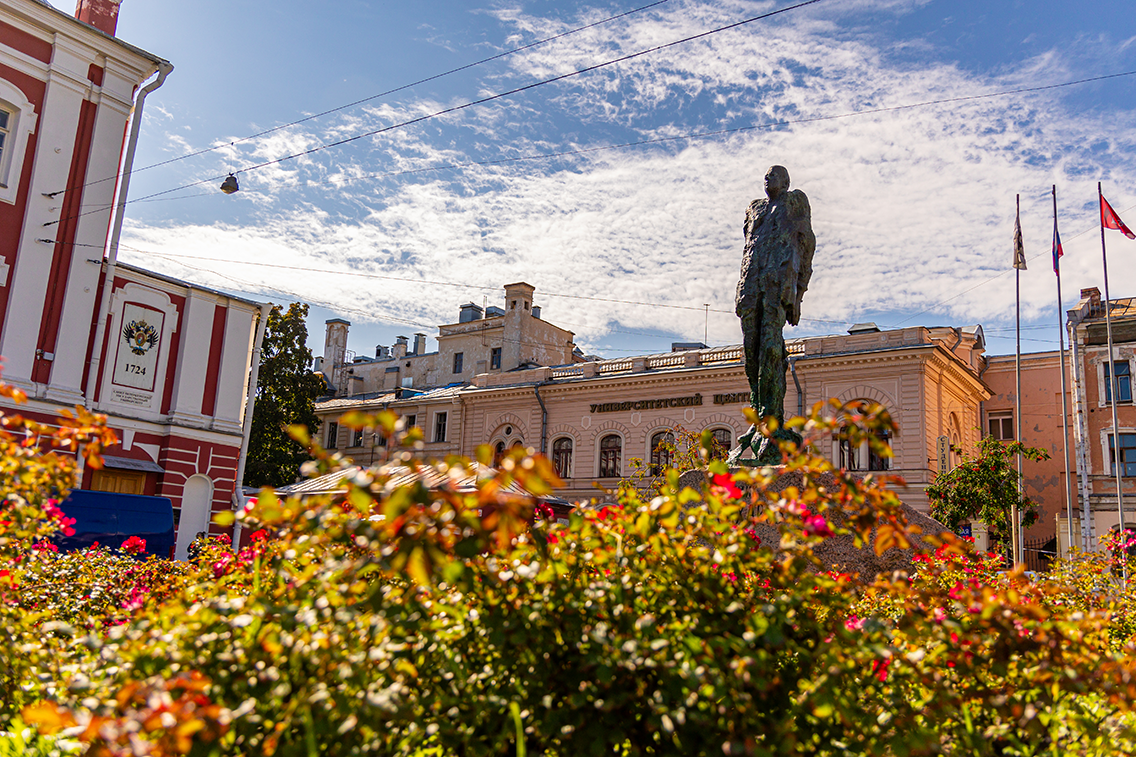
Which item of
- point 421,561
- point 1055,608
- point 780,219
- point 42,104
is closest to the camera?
point 421,561

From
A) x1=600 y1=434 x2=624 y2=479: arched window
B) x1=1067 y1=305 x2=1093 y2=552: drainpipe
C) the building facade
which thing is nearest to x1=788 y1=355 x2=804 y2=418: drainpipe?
the building facade

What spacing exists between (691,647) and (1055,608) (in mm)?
3180

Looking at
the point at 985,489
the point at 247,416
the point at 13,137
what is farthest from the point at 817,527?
the point at 247,416

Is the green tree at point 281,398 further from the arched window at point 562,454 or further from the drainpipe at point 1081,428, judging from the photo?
A: the drainpipe at point 1081,428

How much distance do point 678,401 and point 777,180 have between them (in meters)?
22.6

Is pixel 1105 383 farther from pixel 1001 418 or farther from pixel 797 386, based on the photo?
pixel 797 386

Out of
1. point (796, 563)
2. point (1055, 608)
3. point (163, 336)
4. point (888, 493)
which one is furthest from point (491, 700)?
point (163, 336)

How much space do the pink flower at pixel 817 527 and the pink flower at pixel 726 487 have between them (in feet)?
0.78

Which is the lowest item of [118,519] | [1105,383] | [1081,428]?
[118,519]

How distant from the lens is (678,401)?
32.1 m

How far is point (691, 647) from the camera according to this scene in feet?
7.32

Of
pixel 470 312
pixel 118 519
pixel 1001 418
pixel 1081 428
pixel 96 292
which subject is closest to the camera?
pixel 118 519

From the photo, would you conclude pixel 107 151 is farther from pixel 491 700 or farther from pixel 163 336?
pixel 491 700

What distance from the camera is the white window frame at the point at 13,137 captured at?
1664cm
